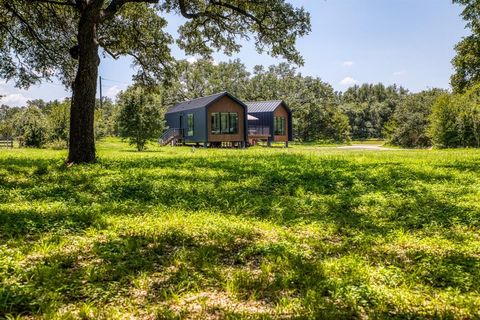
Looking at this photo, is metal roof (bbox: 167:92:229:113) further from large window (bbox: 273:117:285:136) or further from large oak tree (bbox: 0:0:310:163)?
large oak tree (bbox: 0:0:310:163)

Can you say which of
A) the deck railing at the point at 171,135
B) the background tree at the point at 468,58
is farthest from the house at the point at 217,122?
the background tree at the point at 468,58

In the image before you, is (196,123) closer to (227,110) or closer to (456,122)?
(227,110)

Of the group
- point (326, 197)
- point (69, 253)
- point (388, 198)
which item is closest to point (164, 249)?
point (69, 253)

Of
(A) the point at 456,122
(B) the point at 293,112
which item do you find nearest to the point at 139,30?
(A) the point at 456,122

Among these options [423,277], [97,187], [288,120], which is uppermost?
[288,120]

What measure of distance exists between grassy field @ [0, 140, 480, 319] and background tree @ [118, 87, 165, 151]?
17.6 metres

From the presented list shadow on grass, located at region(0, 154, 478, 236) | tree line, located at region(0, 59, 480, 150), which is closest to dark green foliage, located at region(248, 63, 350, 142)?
tree line, located at region(0, 59, 480, 150)

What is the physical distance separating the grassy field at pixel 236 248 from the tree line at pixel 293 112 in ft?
43.7

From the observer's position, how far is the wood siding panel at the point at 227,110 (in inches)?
1352

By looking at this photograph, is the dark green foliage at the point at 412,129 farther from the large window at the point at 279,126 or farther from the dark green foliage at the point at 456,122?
the large window at the point at 279,126

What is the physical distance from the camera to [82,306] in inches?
122

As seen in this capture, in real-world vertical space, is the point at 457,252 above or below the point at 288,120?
below

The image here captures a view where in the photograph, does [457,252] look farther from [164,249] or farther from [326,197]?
[164,249]

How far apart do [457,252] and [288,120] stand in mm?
39136
